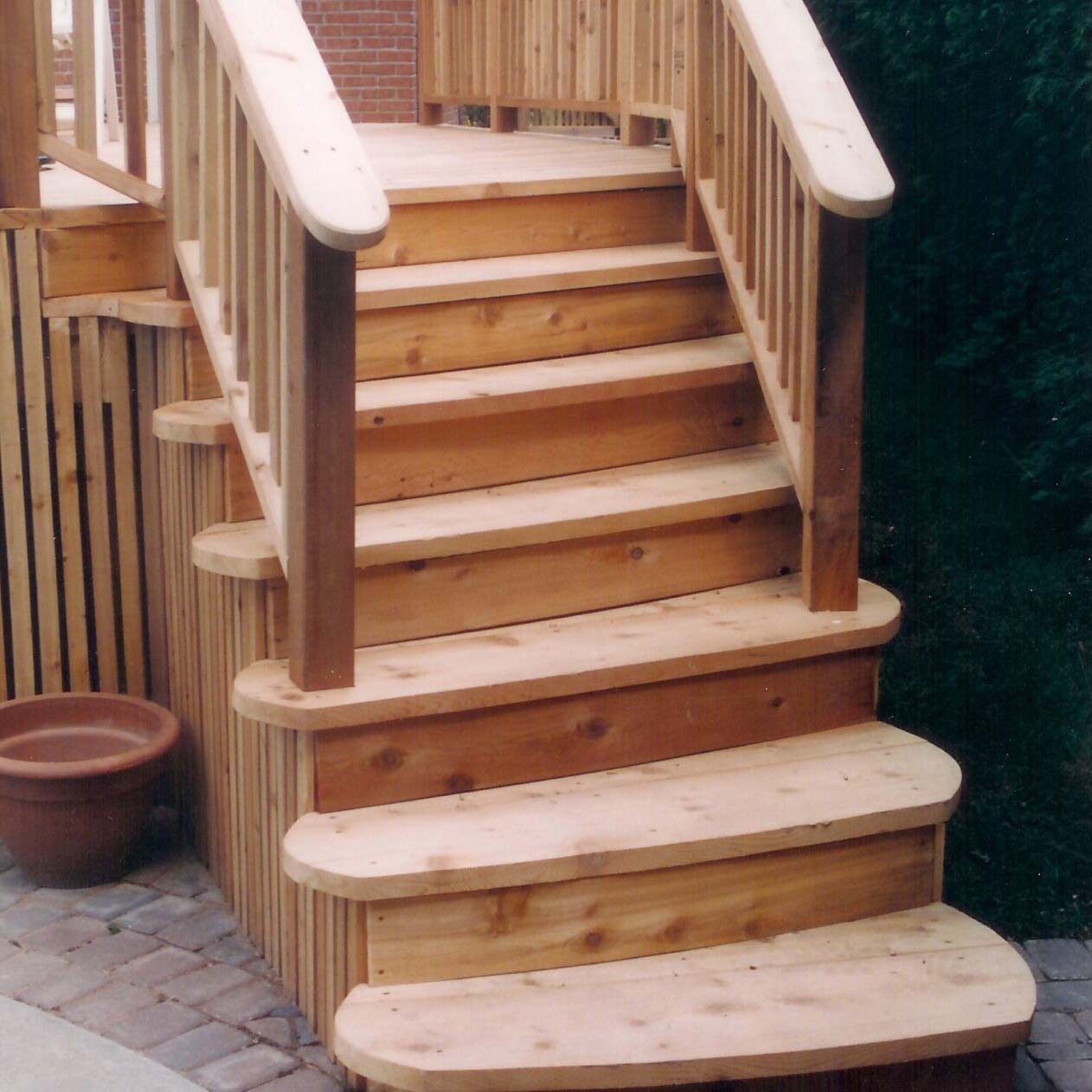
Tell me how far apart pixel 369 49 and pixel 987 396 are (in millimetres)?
5429

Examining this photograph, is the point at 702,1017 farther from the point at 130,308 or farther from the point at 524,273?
the point at 130,308

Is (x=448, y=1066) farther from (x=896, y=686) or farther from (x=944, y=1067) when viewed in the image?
(x=896, y=686)

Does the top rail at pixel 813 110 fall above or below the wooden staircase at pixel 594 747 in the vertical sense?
above

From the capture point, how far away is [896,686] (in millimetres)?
4910

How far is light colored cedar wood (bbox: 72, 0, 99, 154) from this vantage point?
3721mm

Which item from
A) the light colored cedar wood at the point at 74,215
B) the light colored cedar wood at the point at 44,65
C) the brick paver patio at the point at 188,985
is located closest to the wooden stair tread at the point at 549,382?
the light colored cedar wood at the point at 74,215

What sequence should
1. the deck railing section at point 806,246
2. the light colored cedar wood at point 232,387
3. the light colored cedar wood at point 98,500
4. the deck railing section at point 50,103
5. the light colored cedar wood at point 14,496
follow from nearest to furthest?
the light colored cedar wood at point 232,387, the deck railing section at point 806,246, the deck railing section at point 50,103, the light colored cedar wood at point 14,496, the light colored cedar wood at point 98,500

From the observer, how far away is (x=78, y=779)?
3609mm

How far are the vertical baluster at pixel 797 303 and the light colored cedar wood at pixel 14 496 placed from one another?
187 cm

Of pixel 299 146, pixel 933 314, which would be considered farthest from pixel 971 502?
pixel 299 146

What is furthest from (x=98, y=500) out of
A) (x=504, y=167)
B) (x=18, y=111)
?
(x=504, y=167)

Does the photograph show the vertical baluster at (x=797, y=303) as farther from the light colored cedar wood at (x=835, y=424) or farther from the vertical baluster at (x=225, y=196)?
the vertical baluster at (x=225, y=196)

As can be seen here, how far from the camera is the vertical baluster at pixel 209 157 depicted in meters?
3.27

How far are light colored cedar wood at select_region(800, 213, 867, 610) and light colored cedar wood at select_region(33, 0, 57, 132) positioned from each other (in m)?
1.81
